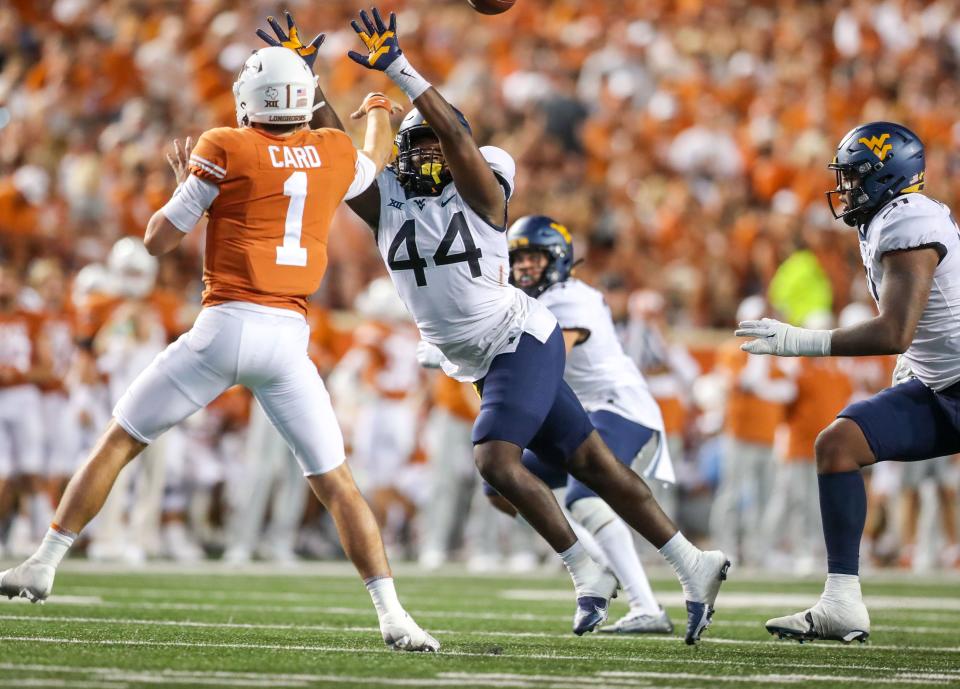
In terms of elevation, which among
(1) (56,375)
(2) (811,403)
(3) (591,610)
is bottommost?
(3) (591,610)

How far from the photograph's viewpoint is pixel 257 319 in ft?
16.3

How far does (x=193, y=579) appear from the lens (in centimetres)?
926

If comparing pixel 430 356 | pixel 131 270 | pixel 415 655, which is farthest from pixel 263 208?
pixel 131 270

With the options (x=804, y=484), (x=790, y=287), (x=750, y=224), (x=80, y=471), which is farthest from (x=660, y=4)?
(x=80, y=471)

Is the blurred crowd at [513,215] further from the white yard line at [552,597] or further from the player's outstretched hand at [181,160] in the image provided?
the player's outstretched hand at [181,160]

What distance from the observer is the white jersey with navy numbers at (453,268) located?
550 centimetres

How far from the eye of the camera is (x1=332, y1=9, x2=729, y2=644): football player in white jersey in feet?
17.8

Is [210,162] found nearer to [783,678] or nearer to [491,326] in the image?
[491,326]

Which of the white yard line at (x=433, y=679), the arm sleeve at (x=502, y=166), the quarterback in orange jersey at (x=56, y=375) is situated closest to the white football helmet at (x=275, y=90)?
the arm sleeve at (x=502, y=166)

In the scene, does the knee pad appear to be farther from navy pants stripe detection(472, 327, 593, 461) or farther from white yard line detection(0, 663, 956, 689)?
white yard line detection(0, 663, 956, 689)

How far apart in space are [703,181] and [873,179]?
997 centimetres

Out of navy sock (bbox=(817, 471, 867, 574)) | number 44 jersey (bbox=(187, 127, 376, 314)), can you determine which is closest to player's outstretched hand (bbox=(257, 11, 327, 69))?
number 44 jersey (bbox=(187, 127, 376, 314))

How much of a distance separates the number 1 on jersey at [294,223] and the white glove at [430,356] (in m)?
1.11

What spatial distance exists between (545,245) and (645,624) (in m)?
1.84
